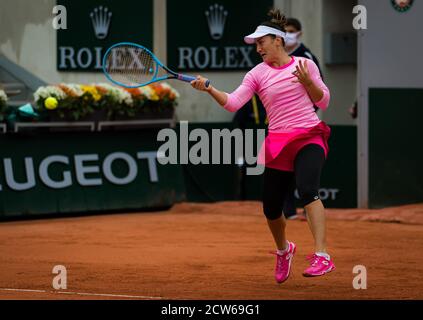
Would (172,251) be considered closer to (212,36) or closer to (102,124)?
(102,124)

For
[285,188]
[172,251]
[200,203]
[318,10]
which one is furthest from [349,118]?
[285,188]

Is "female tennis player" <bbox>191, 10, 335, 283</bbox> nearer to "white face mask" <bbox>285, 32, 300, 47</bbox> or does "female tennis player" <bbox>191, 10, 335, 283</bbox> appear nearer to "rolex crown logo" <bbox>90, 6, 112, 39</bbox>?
"white face mask" <bbox>285, 32, 300, 47</bbox>

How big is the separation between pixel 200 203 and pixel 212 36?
2396mm

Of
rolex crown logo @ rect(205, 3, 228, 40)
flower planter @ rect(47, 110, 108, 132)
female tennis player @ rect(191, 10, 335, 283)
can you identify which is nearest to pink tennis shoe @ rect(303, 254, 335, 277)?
female tennis player @ rect(191, 10, 335, 283)

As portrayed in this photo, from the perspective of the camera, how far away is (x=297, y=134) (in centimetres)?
766

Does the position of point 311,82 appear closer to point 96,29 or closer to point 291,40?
point 291,40

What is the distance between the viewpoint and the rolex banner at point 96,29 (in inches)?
560

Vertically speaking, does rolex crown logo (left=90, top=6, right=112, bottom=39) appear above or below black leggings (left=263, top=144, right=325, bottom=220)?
above

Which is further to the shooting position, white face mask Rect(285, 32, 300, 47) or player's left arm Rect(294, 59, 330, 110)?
white face mask Rect(285, 32, 300, 47)

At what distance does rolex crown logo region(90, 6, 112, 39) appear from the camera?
14.4 meters

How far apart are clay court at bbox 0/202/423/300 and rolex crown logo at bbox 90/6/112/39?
279cm

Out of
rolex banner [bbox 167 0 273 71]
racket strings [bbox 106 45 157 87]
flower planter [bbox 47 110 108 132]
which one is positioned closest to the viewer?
racket strings [bbox 106 45 157 87]

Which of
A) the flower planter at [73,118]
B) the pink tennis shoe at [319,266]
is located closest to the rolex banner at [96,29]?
the flower planter at [73,118]
